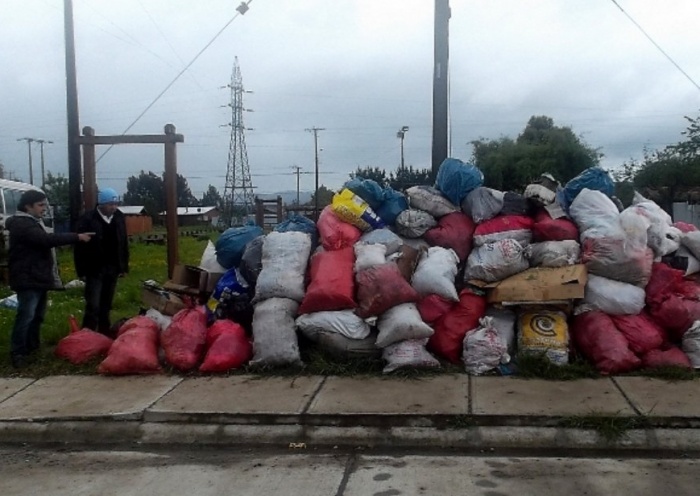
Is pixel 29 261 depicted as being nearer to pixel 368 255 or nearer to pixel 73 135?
pixel 368 255

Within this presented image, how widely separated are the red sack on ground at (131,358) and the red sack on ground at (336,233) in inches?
73.5

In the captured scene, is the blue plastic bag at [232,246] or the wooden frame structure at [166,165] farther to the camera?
the wooden frame structure at [166,165]

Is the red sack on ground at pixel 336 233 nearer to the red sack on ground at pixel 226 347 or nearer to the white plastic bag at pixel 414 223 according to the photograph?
the white plastic bag at pixel 414 223

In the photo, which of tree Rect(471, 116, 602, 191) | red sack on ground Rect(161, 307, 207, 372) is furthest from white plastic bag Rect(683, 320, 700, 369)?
tree Rect(471, 116, 602, 191)

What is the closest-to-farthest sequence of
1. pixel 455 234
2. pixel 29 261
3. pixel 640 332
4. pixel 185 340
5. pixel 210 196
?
pixel 640 332 < pixel 185 340 < pixel 29 261 < pixel 455 234 < pixel 210 196

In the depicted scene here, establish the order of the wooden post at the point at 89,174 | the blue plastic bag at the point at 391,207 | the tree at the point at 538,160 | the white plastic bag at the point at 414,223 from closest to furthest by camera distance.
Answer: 1. the white plastic bag at the point at 414,223
2. the blue plastic bag at the point at 391,207
3. the wooden post at the point at 89,174
4. the tree at the point at 538,160

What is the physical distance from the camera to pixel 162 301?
7.54m

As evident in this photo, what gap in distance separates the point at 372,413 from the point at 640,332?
7.99 feet

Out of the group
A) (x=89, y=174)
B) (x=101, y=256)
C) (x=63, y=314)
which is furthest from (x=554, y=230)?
(x=63, y=314)

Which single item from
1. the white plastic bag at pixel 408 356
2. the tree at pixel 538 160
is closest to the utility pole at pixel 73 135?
the white plastic bag at pixel 408 356

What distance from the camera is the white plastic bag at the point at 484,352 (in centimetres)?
613

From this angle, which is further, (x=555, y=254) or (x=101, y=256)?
(x=101, y=256)

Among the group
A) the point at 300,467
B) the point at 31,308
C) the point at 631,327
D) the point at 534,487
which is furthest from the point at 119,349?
the point at 631,327

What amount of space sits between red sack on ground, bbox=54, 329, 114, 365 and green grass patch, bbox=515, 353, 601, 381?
382 centimetres
